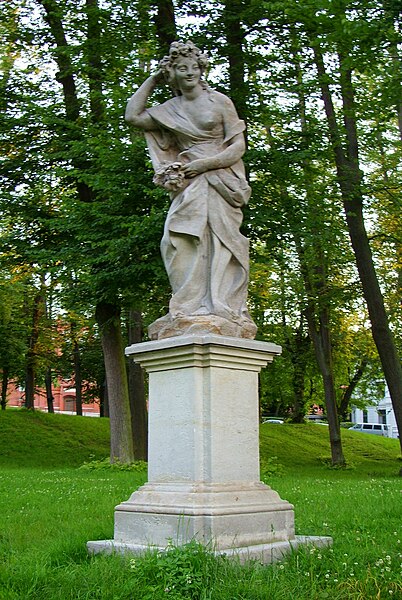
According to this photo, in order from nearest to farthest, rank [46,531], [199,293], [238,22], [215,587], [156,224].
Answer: [215,587] < [199,293] < [46,531] < [156,224] < [238,22]

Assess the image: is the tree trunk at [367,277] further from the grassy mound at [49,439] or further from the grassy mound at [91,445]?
the grassy mound at [49,439]

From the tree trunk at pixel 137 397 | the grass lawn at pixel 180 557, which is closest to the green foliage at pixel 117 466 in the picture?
the tree trunk at pixel 137 397

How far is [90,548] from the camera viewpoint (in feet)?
20.3

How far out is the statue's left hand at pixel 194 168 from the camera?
6633 millimetres

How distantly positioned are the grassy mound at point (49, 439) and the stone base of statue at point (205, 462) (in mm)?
16942

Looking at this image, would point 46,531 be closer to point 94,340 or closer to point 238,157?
point 238,157

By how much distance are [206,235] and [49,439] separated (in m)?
21.5

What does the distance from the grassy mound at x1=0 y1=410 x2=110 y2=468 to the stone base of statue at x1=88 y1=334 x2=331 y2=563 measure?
16942 millimetres

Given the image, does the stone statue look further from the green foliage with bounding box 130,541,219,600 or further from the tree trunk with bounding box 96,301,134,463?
the tree trunk with bounding box 96,301,134,463

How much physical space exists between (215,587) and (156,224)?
1068 centimetres

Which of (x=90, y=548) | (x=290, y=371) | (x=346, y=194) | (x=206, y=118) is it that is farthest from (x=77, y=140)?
(x=290, y=371)

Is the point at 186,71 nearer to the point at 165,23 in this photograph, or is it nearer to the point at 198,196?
the point at 198,196

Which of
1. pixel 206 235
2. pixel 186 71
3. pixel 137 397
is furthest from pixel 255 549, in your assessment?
pixel 137 397

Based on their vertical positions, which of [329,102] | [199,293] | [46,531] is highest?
[329,102]
